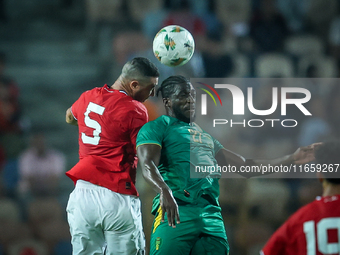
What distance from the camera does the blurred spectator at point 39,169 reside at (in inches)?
244

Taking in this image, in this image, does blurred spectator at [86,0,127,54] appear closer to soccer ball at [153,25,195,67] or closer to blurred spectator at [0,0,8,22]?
blurred spectator at [0,0,8,22]

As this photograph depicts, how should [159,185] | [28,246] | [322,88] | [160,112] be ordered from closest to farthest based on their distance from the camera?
[159,185], [28,246], [160,112], [322,88]

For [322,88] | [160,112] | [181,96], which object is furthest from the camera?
[322,88]

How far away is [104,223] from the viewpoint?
3445mm

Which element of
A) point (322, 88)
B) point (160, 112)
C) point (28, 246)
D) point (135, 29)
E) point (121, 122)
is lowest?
point (28, 246)

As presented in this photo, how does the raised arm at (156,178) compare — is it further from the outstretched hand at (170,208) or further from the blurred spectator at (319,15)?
the blurred spectator at (319,15)

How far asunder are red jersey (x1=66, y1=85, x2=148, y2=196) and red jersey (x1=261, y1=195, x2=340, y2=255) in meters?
1.39

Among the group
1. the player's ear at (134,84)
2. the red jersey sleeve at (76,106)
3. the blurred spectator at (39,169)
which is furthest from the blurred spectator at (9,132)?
the player's ear at (134,84)

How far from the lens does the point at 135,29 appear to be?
7.75 m

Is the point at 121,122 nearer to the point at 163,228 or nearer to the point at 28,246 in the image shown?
the point at 163,228

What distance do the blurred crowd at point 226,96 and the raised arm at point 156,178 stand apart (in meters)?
1.96

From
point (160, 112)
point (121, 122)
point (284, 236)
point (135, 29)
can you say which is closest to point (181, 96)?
point (121, 122)

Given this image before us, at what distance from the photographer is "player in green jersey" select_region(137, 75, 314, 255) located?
3.05 metres

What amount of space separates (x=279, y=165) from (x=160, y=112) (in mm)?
2991
